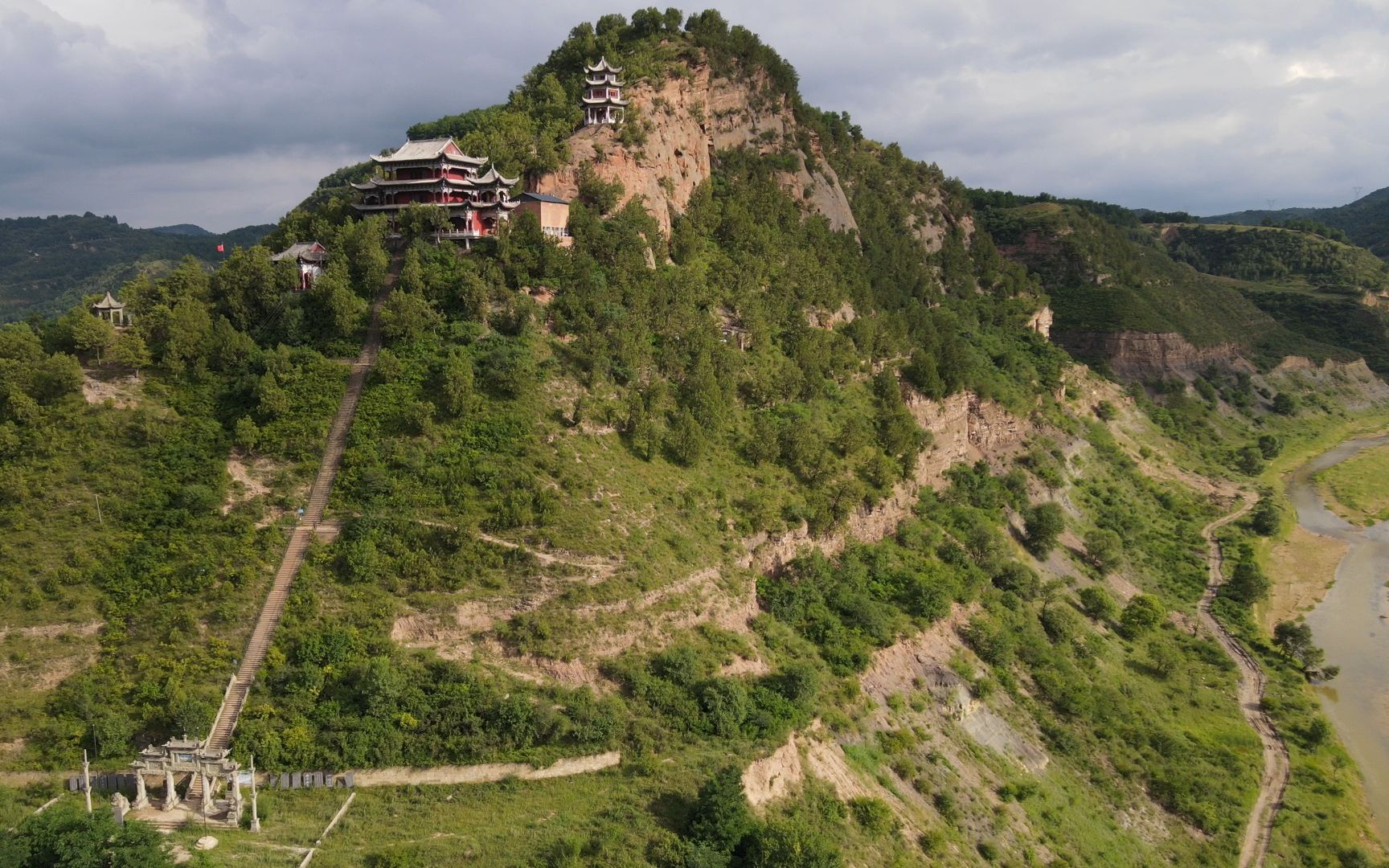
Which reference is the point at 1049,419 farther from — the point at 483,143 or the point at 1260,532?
the point at 483,143

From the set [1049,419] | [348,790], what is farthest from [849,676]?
[1049,419]

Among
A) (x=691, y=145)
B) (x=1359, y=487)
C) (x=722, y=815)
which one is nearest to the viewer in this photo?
(x=722, y=815)

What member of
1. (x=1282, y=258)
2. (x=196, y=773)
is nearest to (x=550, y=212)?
(x=196, y=773)

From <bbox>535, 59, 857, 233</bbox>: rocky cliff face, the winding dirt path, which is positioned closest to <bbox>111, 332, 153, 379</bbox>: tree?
<bbox>535, 59, 857, 233</bbox>: rocky cliff face

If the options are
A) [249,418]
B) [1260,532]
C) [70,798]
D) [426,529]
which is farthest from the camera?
[1260,532]

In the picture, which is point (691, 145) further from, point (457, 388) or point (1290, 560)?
point (1290, 560)

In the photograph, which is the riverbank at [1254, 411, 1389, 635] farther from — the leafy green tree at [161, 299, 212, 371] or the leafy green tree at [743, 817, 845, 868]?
the leafy green tree at [161, 299, 212, 371]

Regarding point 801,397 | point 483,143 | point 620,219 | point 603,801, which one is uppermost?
point 483,143
